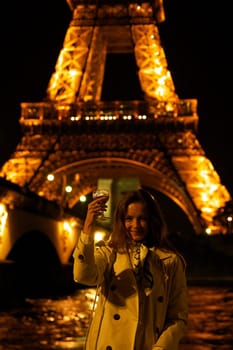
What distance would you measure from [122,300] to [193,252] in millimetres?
33979

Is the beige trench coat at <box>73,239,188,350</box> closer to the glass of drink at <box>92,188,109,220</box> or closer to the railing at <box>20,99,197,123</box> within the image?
the glass of drink at <box>92,188,109,220</box>

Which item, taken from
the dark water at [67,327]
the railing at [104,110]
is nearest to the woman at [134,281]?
the dark water at [67,327]

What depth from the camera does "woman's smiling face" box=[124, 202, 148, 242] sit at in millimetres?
3320

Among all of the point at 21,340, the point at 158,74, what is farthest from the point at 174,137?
the point at 21,340

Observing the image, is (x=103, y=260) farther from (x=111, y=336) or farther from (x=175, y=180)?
(x=175, y=180)

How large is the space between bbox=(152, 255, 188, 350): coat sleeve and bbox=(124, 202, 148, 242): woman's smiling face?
0.22 metres

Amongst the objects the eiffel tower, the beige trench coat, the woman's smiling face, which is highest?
the eiffel tower

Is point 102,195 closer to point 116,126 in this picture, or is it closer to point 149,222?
point 149,222

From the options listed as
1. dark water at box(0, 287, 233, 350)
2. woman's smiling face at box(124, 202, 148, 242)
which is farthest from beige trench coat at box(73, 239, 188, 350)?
dark water at box(0, 287, 233, 350)

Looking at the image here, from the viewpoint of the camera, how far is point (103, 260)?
321 cm

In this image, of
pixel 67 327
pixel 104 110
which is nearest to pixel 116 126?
pixel 104 110

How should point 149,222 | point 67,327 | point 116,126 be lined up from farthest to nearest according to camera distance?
point 116,126 → point 67,327 → point 149,222

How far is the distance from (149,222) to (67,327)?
8.00m

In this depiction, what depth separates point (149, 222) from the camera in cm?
336
